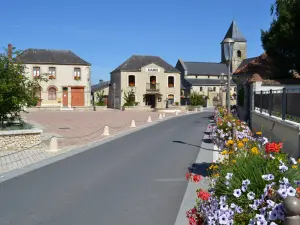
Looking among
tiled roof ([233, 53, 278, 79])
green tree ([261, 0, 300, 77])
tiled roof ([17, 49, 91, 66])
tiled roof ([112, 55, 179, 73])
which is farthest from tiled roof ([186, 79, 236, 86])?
green tree ([261, 0, 300, 77])

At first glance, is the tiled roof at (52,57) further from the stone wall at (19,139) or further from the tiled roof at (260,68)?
the stone wall at (19,139)

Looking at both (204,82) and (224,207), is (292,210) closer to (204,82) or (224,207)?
(224,207)

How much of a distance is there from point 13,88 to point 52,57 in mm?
34980

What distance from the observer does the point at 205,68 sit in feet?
256

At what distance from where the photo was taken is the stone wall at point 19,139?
37.4 feet

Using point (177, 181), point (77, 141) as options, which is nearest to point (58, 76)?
point (77, 141)

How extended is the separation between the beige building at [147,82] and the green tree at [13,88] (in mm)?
36138

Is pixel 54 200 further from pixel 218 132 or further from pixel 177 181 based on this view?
pixel 218 132

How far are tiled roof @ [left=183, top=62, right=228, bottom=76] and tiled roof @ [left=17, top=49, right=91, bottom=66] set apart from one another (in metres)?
34.8

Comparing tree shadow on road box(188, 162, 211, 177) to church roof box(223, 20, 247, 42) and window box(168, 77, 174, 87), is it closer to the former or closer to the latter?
window box(168, 77, 174, 87)

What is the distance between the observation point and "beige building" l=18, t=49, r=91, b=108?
4438 cm

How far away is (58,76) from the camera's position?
44938mm

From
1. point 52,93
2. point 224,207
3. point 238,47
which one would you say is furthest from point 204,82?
point 224,207

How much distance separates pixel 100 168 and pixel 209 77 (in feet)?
229
